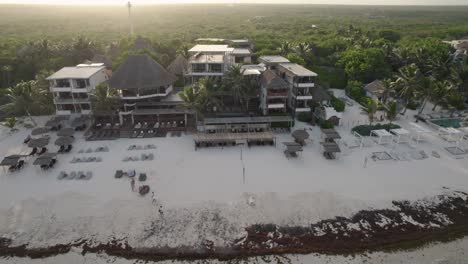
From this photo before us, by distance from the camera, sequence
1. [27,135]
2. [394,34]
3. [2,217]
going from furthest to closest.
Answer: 1. [394,34]
2. [27,135]
3. [2,217]

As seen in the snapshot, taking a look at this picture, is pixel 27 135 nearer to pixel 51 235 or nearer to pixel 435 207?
pixel 51 235

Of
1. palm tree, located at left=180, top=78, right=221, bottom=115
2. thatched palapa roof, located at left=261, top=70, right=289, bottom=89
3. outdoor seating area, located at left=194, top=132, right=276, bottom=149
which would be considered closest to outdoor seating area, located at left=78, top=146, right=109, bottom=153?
outdoor seating area, located at left=194, top=132, right=276, bottom=149

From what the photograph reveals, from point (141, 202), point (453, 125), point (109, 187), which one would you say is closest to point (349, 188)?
point (141, 202)

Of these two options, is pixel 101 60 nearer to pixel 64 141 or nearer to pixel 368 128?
pixel 64 141

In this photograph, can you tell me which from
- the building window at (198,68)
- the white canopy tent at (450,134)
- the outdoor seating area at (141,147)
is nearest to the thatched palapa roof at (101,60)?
the building window at (198,68)

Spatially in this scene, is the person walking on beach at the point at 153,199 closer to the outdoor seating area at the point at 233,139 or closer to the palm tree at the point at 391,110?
the outdoor seating area at the point at 233,139

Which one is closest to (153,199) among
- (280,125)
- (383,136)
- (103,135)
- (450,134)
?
(103,135)
